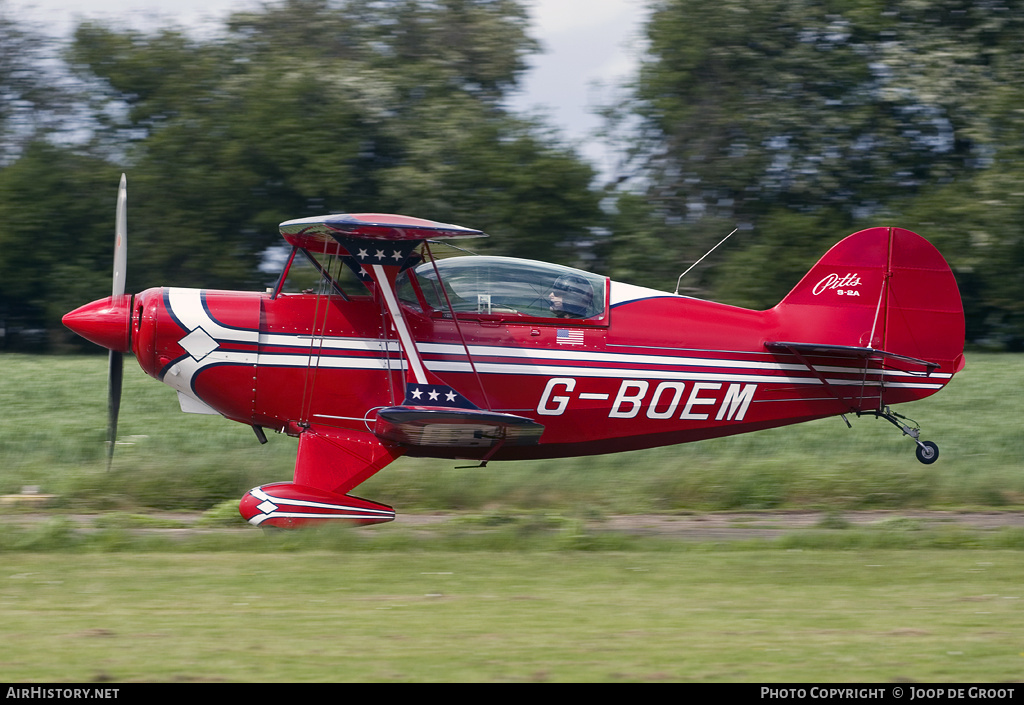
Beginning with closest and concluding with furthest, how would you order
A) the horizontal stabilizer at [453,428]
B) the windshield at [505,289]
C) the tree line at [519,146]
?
1. the horizontal stabilizer at [453,428]
2. the windshield at [505,289]
3. the tree line at [519,146]

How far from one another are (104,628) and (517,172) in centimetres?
1605

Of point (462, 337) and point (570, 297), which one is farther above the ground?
point (570, 297)

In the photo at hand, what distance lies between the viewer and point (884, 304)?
9.79m

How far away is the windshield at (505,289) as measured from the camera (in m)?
9.21

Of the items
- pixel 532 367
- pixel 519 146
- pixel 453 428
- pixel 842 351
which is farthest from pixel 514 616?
pixel 519 146

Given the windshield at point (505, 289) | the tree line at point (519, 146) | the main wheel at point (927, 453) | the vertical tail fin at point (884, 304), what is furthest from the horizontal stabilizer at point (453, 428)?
the tree line at point (519, 146)

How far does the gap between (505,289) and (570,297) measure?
23.0 inches

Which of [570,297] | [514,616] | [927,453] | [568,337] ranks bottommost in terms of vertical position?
[927,453]

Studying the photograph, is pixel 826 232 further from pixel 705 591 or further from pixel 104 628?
pixel 104 628

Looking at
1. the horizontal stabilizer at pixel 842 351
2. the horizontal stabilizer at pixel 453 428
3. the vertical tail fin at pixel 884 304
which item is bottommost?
the horizontal stabilizer at pixel 453 428

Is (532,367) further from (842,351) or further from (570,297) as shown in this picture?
(842,351)

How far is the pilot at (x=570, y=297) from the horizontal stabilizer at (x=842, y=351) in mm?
1713

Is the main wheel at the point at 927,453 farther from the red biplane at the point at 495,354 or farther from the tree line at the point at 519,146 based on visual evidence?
the tree line at the point at 519,146

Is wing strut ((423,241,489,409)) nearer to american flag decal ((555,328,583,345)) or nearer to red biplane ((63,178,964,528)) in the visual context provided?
red biplane ((63,178,964,528))
